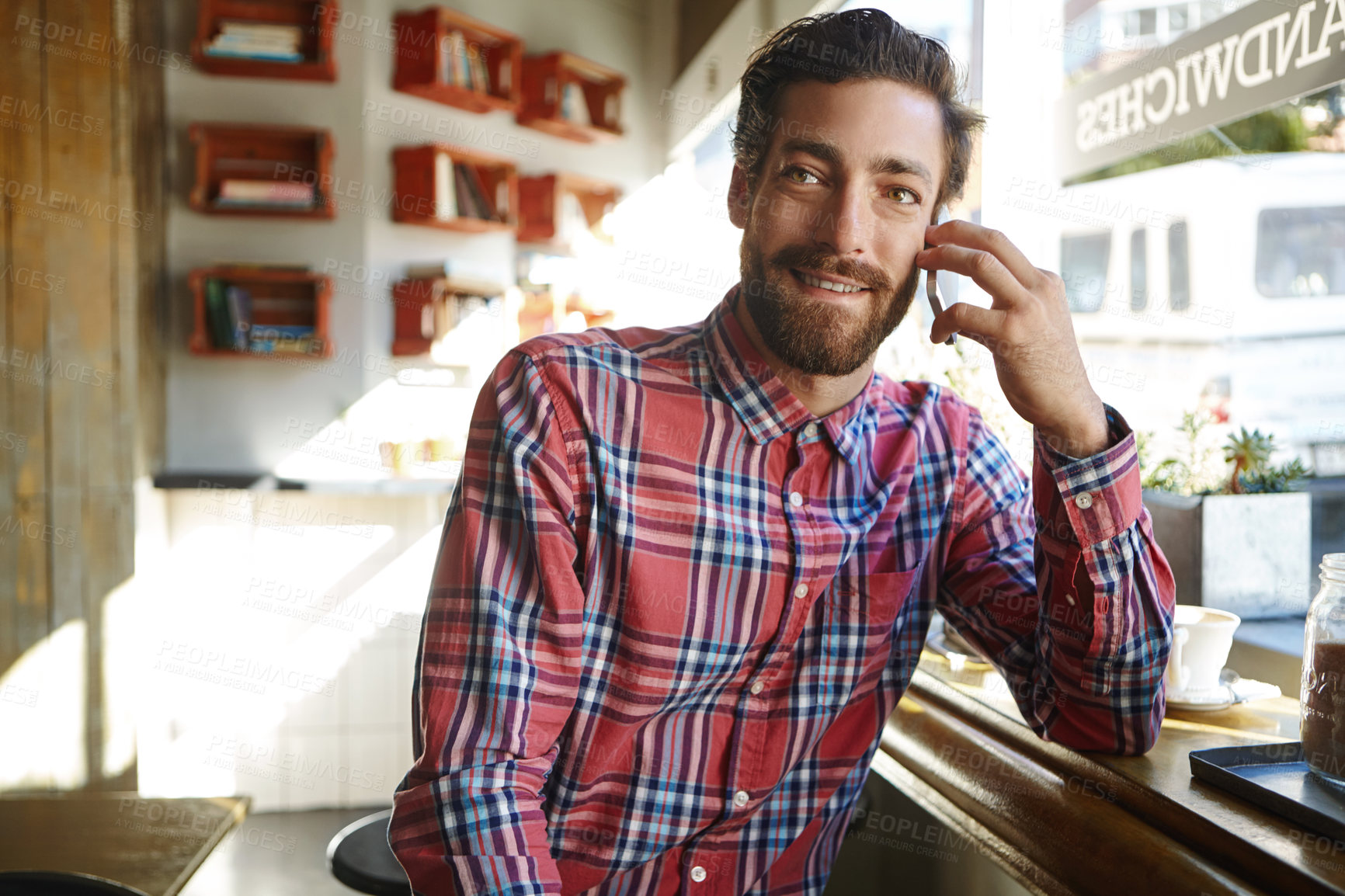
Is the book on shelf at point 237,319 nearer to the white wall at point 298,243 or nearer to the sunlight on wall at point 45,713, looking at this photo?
the white wall at point 298,243

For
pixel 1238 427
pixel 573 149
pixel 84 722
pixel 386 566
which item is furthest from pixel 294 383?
pixel 1238 427

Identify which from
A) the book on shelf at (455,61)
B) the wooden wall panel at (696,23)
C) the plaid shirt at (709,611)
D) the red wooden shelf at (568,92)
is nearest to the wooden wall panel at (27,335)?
the book on shelf at (455,61)

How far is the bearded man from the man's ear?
0.02 m

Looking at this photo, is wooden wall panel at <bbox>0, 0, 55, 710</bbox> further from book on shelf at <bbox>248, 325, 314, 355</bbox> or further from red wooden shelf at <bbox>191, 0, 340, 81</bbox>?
book on shelf at <bbox>248, 325, 314, 355</bbox>

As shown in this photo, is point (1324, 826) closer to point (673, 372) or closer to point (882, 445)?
point (882, 445)

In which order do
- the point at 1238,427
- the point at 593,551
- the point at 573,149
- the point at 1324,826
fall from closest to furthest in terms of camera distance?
the point at 1324,826, the point at 593,551, the point at 1238,427, the point at 573,149

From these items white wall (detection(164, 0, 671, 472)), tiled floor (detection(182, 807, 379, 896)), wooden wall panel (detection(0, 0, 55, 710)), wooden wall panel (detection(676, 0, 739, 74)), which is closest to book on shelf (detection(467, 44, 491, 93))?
white wall (detection(164, 0, 671, 472))

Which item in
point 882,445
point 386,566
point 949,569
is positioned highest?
point 882,445

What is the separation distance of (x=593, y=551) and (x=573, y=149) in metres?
4.03

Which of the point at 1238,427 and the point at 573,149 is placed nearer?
the point at 1238,427

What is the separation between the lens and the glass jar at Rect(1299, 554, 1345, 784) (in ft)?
3.09

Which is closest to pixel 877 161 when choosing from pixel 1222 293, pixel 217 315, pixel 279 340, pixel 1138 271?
pixel 1222 293

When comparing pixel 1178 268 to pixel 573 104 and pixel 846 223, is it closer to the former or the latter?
pixel 846 223

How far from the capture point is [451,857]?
100 centimetres
